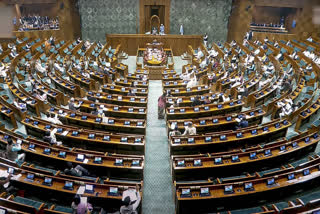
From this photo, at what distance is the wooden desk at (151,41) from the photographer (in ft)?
68.1

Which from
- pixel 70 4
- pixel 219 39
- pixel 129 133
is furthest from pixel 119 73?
pixel 219 39

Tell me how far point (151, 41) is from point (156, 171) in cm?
1514

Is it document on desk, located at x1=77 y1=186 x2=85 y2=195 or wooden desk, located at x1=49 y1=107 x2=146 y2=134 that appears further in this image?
wooden desk, located at x1=49 y1=107 x2=146 y2=134

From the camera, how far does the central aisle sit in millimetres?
6746

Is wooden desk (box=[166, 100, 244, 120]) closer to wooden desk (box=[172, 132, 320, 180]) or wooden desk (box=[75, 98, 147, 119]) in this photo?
wooden desk (box=[75, 98, 147, 119])

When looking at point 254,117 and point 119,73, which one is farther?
point 119,73

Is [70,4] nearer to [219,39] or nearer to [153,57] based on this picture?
[153,57]

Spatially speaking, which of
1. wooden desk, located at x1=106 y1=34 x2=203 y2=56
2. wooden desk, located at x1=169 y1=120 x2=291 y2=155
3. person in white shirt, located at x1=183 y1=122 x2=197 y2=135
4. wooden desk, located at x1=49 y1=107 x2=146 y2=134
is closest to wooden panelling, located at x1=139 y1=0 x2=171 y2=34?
wooden desk, located at x1=106 y1=34 x2=203 y2=56

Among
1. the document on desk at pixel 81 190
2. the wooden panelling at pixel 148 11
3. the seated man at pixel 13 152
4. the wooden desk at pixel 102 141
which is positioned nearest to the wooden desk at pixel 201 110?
the wooden desk at pixel 102 141

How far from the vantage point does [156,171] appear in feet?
26.1

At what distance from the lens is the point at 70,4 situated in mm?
20406

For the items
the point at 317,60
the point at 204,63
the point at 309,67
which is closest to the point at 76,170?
the point at 204,63

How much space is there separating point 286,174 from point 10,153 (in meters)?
7.84

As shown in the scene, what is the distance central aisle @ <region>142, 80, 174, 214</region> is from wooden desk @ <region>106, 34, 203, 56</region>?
11.2 meters
